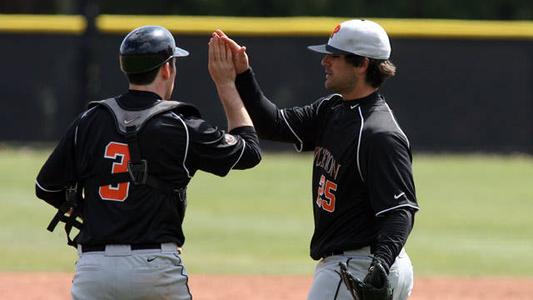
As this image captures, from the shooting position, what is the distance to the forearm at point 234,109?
4996mm

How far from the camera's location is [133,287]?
459cm

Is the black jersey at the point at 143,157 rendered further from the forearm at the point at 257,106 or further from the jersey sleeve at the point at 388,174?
the forearm at the point at 257,106

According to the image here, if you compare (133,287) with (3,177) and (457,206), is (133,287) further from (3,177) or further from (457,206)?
(3,177)

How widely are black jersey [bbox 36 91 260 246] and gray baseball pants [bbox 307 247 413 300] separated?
0.65 metres

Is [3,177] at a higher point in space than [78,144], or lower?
lower

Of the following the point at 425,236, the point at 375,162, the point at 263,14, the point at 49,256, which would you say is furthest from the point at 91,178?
the point at 263,14

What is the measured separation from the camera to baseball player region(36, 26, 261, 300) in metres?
4.62

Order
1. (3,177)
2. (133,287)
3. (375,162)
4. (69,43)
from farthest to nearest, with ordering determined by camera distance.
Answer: (69,43)
(3,177)
(375,162)
(133,287)

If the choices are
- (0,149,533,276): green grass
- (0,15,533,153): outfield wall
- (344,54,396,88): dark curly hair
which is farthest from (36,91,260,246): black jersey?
(0,15,533,153): outfield wall

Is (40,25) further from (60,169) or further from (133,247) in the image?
(133,247)

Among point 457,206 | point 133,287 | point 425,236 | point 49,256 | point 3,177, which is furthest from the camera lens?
point 3,177

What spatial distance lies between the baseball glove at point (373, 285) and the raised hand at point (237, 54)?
1.17 metres

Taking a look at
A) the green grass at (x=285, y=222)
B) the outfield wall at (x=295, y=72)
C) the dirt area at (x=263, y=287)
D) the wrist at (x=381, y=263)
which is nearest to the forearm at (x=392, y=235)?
the wrist at (x=381, y=263)

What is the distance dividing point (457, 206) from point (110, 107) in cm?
1129
